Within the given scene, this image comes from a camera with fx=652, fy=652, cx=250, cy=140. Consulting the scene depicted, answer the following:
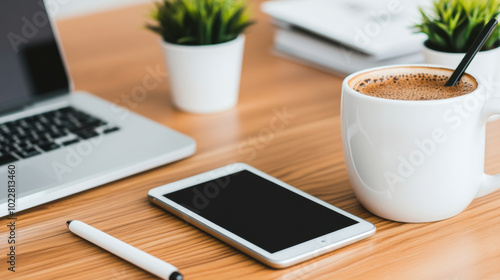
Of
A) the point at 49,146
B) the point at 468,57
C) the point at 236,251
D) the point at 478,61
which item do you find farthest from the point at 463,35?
the point at 49,146

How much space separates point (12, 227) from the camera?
0.65 meters

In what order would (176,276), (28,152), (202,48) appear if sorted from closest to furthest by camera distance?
(176,276), (28,152), (202,48)

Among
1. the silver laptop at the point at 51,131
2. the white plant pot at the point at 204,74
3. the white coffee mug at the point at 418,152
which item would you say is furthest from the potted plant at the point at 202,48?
the white coffee mug at the point at 418,152

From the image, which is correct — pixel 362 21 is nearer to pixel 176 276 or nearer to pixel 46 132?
pixel 46 132

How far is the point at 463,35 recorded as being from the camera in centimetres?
81

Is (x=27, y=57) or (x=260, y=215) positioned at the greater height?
(x=27, y=57)

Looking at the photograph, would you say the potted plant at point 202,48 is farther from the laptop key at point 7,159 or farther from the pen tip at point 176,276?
the pen tip at point 176,276

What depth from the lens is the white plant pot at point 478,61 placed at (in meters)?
0.81

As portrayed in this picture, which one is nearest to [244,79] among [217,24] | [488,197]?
[217,24]

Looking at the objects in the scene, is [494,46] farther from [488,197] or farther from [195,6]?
[195,6]

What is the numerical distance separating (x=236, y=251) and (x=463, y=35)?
16.6 inches

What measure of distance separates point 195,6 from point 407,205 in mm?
444

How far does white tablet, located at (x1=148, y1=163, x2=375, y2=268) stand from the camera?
57cm

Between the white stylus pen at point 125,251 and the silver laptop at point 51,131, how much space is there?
0.08 metres
